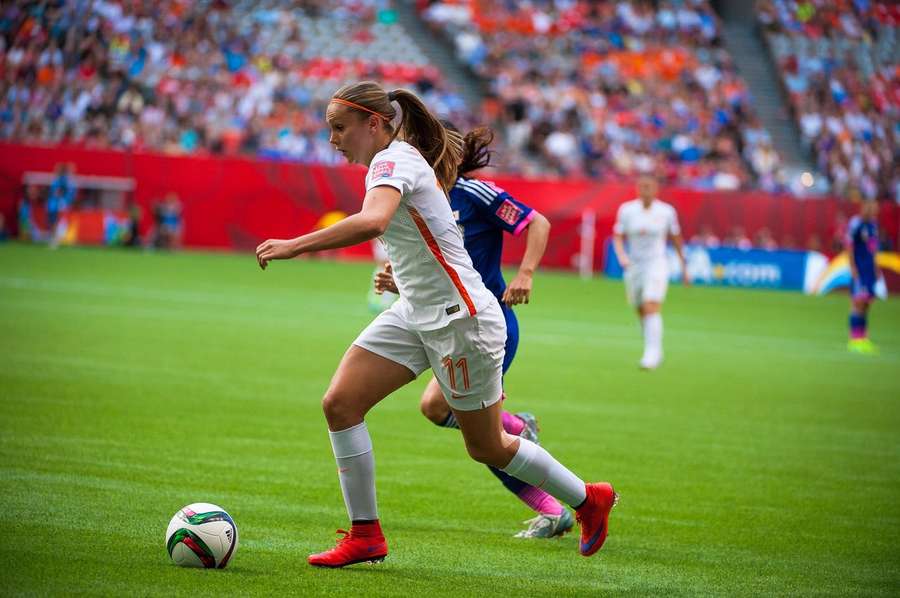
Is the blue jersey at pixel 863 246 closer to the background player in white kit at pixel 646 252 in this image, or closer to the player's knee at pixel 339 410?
the background player in white kit at pixel 646 252

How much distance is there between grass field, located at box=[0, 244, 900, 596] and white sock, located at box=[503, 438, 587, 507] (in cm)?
39

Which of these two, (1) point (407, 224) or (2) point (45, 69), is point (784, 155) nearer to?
(2) point (45, 69)

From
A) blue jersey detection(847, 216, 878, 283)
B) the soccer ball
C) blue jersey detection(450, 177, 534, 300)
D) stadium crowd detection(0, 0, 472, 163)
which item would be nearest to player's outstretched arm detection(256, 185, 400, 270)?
the soccer ball

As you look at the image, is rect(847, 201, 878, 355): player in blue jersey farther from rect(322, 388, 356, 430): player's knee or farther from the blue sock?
rect(322, 388, 356, 430): player's knee

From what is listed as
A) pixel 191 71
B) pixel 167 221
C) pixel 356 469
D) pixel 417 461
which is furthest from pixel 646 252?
A: pixel 191 71

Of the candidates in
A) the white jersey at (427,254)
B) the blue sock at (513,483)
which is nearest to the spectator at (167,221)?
the blue sock at (513,483)

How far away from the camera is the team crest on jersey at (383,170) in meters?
5.41

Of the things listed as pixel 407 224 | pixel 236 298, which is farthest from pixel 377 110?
pixel 236 298

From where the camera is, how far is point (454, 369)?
579cm

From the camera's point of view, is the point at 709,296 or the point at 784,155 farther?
the point at 784,155

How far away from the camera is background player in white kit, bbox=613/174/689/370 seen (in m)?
17.0

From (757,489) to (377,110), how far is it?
4.48 metres

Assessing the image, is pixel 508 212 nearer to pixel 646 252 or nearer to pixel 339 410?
pixel 339 410

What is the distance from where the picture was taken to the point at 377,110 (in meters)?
5.75
